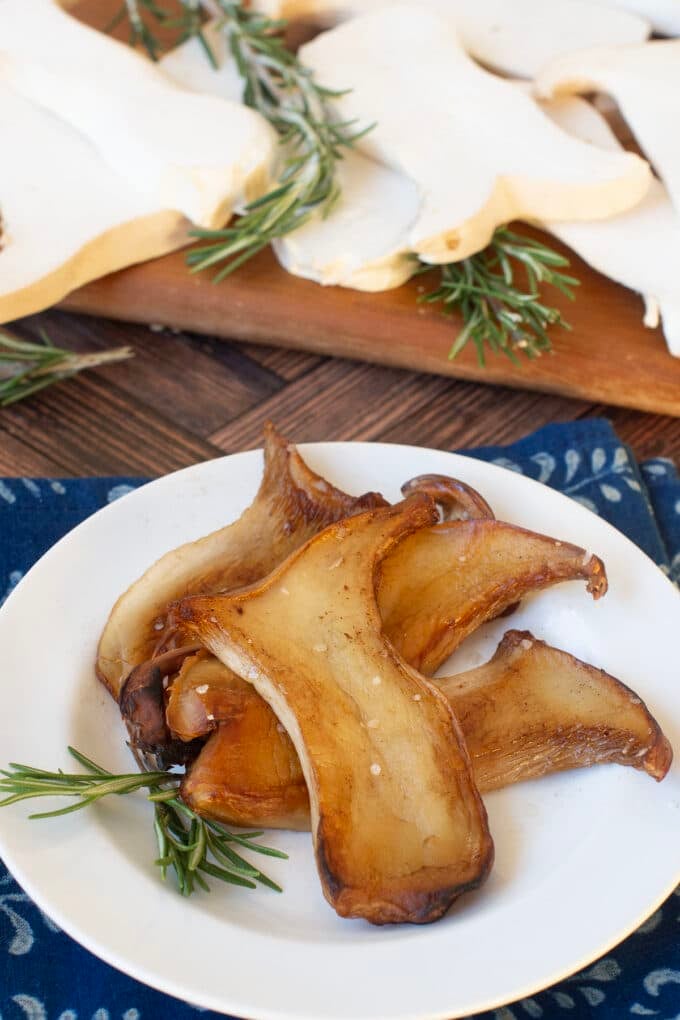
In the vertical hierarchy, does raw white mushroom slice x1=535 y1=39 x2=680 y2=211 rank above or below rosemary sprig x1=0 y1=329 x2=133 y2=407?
below

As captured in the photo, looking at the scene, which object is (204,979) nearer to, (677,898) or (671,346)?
(677,898)

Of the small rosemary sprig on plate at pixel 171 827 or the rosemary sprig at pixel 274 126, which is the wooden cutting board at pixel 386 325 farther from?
the small rosemary sprig on plate at pixel 171 827

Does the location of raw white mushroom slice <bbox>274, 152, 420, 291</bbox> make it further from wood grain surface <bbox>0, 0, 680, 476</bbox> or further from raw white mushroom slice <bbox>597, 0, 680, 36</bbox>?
raw white mushroom slice <bbox>597, 0, 680, 36</bbox>

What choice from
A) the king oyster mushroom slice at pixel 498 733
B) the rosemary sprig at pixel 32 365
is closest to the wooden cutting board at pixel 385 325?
the rosemary sprig at pixel 32 365

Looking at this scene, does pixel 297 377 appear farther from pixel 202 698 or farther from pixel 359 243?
pixel 202 698

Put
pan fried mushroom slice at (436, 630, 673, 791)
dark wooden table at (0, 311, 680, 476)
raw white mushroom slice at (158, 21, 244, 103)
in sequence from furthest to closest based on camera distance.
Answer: raw white mushroom slice at (158, 21, 244, 103), dark wooden table at (0, 311, 680, 476), pan fried mushroom slice at (436, 630, 673, 791)

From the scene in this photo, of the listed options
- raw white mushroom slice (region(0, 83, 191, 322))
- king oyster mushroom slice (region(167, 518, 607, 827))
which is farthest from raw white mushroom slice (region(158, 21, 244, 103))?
king oyster mushroom slice (region(167, 518, 607, 827))

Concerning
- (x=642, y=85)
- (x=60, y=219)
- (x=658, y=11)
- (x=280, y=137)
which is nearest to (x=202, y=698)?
(x=60, y=219)

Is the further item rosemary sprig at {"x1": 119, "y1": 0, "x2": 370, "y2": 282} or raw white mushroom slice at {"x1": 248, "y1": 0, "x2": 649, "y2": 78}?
raw white mushroom slice at {"x1": 248, "y1": 0, "x2": 649, "y2": 78}
